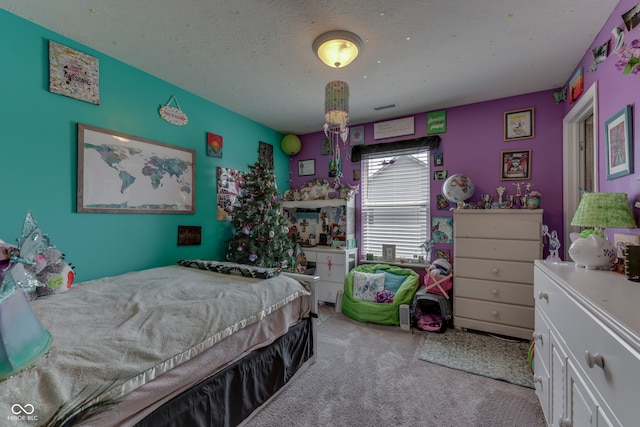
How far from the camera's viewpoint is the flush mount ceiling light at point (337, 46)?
189cm

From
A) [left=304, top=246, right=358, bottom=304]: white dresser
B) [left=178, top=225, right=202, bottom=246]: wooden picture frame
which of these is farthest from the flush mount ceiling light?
[left=304, top=246, right=358, bottom=304]: white dresser

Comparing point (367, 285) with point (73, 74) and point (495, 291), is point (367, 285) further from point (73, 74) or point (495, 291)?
point (73, 74)

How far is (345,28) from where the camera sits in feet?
6.12

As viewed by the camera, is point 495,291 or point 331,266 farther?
point 331,266

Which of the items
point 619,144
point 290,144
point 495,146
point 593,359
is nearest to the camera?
point 593,359

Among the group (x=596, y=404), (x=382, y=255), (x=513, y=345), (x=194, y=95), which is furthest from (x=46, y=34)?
(x=513, y=345)

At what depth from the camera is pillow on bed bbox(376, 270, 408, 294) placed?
3.20 meters

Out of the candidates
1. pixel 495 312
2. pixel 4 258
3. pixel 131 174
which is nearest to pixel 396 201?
pixel 495 312

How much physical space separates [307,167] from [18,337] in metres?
3.63

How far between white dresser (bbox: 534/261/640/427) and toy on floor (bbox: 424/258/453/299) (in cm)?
132

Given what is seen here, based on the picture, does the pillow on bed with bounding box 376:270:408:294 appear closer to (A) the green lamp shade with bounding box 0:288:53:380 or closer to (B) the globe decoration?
(B) the globe decoration

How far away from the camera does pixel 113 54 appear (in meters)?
2.20

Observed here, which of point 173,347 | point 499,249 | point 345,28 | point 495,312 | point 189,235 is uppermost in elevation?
point 345,28

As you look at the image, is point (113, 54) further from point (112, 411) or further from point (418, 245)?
point (418, 245)
